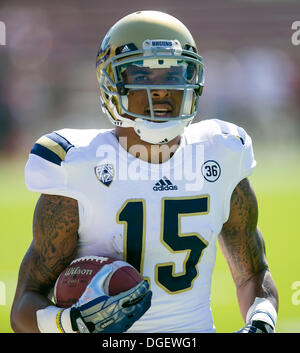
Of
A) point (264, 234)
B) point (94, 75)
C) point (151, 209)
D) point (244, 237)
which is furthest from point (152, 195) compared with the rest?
point (94, 75)

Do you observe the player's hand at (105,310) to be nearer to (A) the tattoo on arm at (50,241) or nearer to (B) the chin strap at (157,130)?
(A) the tattoo on arm at (50,241)

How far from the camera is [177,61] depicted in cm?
203

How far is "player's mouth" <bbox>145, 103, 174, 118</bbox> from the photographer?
197 centimetres

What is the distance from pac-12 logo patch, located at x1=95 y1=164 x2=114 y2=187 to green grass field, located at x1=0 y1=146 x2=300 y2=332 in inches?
73.1

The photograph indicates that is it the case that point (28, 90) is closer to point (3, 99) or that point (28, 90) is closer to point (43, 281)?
point (3, 99)

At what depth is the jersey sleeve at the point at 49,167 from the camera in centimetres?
190

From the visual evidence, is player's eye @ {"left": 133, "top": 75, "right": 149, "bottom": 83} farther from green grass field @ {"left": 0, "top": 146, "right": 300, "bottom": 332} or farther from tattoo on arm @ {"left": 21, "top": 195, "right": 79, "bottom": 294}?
green grass field @ {"left": 0, "top": 146, "right": 300, "bottom": 332}

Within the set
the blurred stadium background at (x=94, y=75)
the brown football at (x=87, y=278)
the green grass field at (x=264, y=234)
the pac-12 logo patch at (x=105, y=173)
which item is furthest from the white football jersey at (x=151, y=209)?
the blurred stadium background at (x=94, y=75)

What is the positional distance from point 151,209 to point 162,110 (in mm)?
317

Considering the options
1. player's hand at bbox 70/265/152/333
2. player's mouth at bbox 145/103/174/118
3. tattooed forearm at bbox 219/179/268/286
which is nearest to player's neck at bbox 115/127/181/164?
player's mouth at bbox 145/103/174/118

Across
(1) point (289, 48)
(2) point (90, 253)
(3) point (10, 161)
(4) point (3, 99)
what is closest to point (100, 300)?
(2) point (90, 253)

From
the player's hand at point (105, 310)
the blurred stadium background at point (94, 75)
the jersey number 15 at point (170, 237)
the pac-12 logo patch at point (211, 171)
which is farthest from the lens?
the blurred stadium background at point (94, 75)

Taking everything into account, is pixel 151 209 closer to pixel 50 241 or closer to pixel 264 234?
pixel 50 241

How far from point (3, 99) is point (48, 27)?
1913 mm
